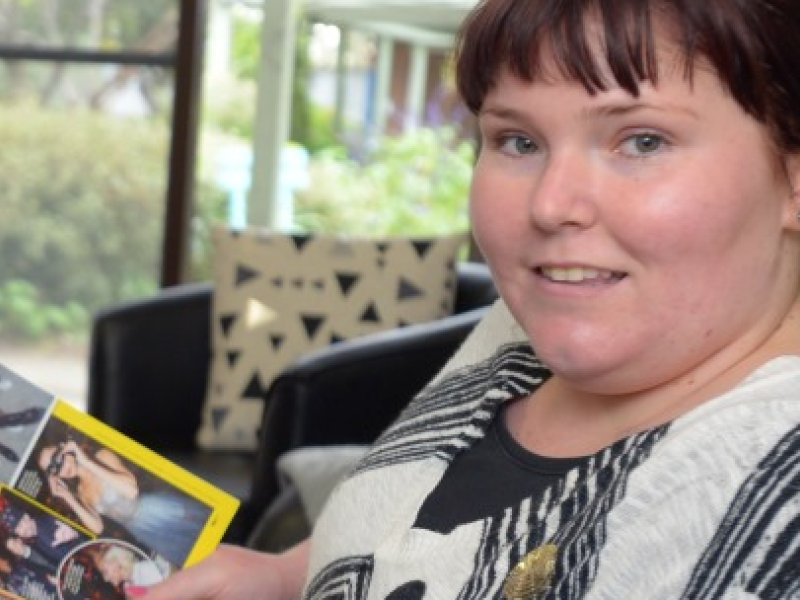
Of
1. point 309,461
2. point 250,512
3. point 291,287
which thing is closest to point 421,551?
point 309,461

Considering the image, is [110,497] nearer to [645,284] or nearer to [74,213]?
[645,284]

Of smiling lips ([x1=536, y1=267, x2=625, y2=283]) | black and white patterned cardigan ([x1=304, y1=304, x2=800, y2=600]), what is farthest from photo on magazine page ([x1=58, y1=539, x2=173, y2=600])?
smiling lips ([x1=536, y1=267, x2=625, y2=283])

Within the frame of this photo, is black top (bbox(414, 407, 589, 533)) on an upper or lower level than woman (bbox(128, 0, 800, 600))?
lower

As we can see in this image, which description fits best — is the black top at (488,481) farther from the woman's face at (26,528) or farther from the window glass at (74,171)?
the window glass at (74,171)

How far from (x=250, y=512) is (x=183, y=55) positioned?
2254 mm

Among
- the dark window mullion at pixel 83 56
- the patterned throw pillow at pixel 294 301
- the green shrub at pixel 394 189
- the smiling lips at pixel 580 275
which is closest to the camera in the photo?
the smiling lips at pixel 580 275

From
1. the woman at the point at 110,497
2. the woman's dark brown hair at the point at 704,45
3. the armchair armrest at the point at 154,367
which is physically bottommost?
the armchair armrest at the point at 154,367

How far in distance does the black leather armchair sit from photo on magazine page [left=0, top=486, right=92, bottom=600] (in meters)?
1.99

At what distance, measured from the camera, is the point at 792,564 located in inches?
38.9

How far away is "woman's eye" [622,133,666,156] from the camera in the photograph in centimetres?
109

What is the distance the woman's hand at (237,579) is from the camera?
4.63 ft

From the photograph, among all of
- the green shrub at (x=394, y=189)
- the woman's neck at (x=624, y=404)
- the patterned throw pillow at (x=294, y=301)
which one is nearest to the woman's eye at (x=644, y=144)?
the woman's neck at (x=624, y=404)

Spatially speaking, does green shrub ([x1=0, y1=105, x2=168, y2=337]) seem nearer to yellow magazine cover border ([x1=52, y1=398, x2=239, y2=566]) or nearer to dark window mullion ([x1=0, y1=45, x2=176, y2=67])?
dark window mullion ([x1=0, y1=45, x2=176, y2=67])

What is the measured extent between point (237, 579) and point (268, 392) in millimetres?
1979
